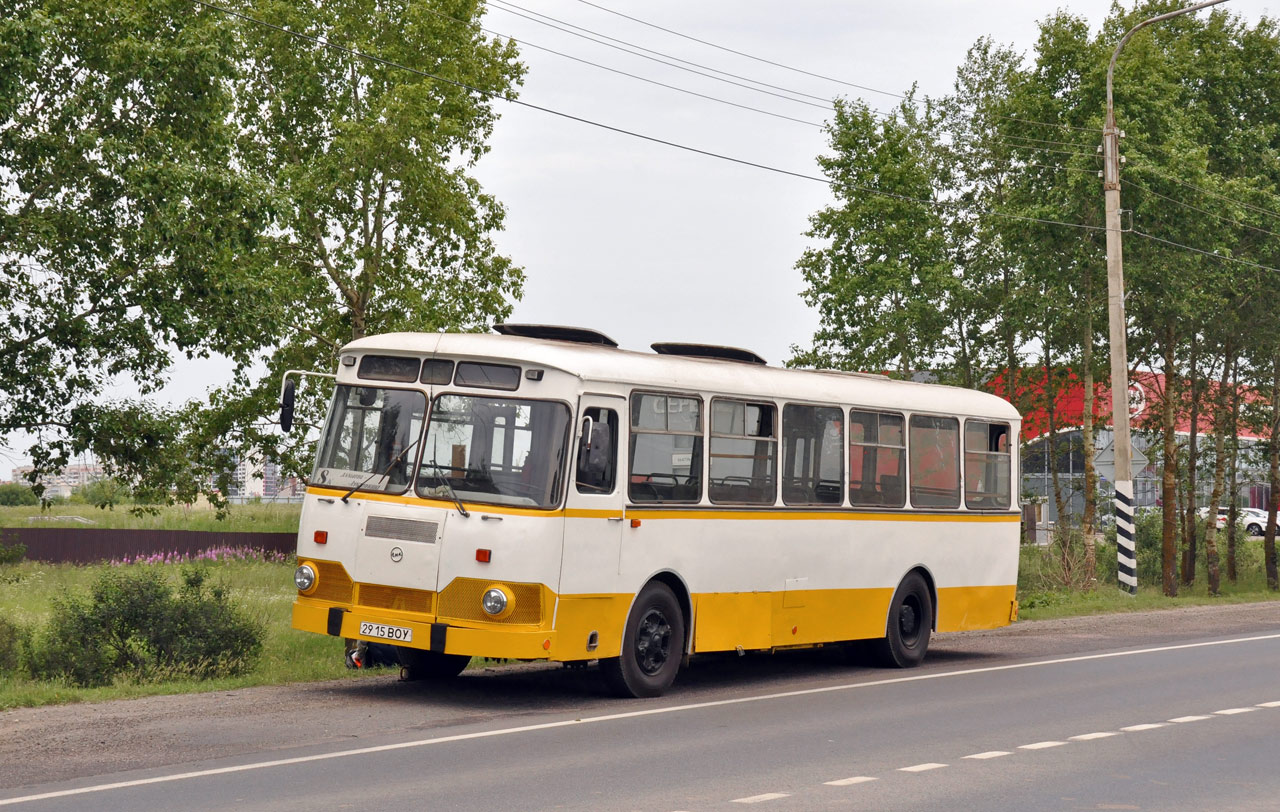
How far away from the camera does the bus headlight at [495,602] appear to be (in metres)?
12.6

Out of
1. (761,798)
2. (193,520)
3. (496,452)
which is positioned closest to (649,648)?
(496,452)

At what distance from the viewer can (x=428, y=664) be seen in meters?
14.7

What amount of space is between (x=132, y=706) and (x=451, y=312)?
73.4 ft

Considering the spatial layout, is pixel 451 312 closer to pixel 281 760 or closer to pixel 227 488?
pixel 227 488

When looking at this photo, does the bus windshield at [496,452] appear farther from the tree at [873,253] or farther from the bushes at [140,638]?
the tree at [873,253]

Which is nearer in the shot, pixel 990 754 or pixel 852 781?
pixel 852 781

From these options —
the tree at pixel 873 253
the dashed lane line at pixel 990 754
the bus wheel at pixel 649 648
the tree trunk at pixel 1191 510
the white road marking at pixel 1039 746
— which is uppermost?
the tree at pixel 873 253

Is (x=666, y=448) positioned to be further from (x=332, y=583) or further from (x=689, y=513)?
(x=332, y=583)

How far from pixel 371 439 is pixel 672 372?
2.79 m

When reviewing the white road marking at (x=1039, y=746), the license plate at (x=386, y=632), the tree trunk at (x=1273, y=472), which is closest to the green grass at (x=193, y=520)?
the tree trunk at (x=1273, y=472)

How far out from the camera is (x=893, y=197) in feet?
123

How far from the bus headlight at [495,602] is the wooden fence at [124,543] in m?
27.7

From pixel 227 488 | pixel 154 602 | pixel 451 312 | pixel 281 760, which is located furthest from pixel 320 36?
pixel 281 760

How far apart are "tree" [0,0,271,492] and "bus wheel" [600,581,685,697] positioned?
6.97 m
